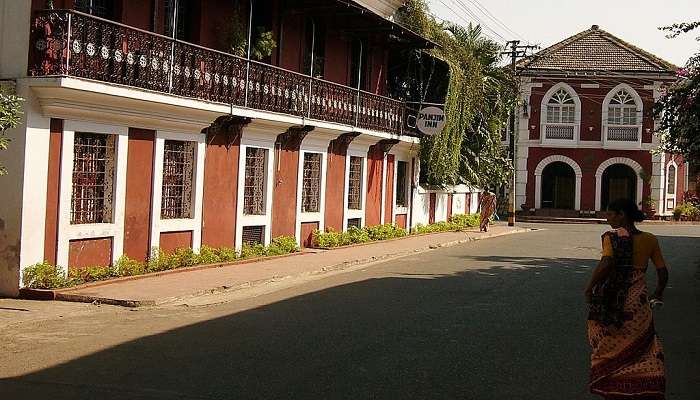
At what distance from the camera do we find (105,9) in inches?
580

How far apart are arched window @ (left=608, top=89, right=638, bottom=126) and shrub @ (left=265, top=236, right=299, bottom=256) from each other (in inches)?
1246

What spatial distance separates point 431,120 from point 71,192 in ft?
52.8

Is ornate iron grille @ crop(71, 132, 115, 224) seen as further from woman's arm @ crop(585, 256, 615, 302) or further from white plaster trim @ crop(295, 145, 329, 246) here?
woman's arm @ crop(585, 256, 615, 302)

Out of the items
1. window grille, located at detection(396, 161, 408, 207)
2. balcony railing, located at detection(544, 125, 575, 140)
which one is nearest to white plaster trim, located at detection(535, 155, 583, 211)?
balcony railing, located at detection(544, 125, 575, 140)

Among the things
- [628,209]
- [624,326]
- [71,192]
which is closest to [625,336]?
[624,326]

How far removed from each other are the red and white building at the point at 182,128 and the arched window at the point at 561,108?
23459 mm

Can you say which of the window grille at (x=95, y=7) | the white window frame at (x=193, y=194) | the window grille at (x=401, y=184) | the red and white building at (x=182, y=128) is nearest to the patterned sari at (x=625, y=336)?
the red and white building at (x=182, y=128)

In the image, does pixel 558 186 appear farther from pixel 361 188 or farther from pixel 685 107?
pixel 685 107

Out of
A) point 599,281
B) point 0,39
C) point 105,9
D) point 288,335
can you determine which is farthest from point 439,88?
point 599,281

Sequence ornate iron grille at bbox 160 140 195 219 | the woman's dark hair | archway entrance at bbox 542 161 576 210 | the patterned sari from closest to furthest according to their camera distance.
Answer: the patterned sari → the woman's dark hair → ornate iron grille at bbox 160 140 195 219 → archway entrance at bbox 542 161 576 210

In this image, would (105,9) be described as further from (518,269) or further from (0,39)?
(518,269)

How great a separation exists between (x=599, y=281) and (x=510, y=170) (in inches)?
1332

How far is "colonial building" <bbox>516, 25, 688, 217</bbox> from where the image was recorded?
47.3 m

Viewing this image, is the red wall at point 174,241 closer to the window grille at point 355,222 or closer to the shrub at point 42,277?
the shrub at point 42,277
